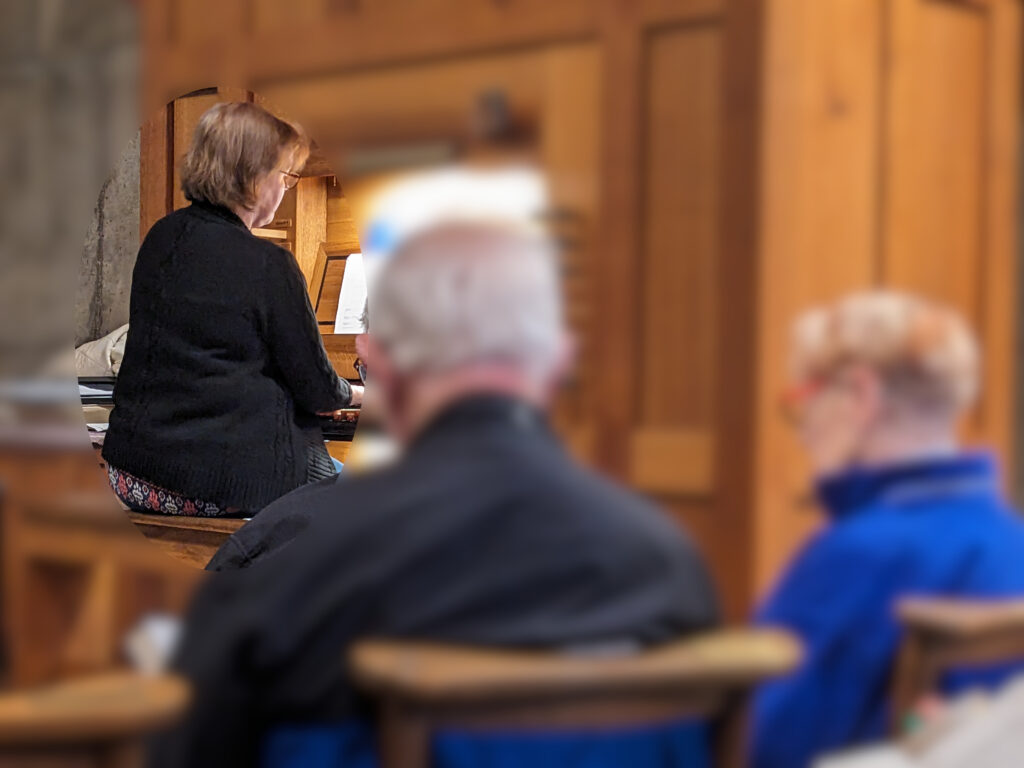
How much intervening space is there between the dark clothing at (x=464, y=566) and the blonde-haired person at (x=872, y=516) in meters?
0.19

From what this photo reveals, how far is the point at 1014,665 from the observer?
1.42ft

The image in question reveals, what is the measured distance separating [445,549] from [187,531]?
66 millimetres

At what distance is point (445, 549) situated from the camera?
20cm

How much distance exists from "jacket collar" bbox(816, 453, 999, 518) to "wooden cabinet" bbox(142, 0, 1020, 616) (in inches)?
1.4

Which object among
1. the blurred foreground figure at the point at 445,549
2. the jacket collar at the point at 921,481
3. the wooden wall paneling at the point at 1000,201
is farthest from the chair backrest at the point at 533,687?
the wooden wall paneling at the point at 1000,201

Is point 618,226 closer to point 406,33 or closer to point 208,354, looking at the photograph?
point 406,33

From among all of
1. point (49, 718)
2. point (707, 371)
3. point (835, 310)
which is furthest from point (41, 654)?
point (835, 310)

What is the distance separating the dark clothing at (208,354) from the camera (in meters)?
0.13

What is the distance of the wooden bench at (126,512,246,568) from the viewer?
0.14 m

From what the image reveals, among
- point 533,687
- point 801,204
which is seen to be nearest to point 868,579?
point 801,204

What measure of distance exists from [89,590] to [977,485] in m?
0.39

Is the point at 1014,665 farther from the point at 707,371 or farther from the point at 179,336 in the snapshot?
the point at 179,336

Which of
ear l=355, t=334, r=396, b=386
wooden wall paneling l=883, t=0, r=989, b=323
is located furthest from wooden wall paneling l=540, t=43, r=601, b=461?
wooden wall paneling l=883, t=0, r=989, b=323

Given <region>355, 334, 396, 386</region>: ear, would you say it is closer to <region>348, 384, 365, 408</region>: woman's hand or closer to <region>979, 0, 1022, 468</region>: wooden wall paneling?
<region>348, 384, 365, 408</region>: woman's hand
